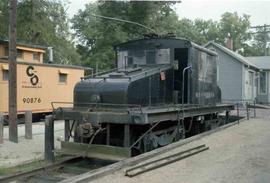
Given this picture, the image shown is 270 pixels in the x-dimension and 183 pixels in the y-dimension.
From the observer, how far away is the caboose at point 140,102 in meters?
10.0

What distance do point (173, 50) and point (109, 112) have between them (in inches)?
122

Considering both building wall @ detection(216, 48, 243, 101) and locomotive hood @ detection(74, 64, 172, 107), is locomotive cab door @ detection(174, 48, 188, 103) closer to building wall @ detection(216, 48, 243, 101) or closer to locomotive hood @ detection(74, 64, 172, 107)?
locomotive hood @ detection(74, 64, 172, 107)

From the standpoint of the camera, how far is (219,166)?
352 inches

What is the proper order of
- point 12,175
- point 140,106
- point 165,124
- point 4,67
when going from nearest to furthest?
1. point 12,175
2. point 140,106
3. point 165,124
4. point 4,67

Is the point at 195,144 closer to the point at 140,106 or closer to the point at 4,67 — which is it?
the point at 140,106

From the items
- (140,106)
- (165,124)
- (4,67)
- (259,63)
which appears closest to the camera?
(140,106)

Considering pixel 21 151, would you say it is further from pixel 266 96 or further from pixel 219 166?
pixel 266 96

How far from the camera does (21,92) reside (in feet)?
66.8

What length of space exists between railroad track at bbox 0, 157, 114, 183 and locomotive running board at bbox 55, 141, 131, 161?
1.03 ft

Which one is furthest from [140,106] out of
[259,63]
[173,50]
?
[259,63]

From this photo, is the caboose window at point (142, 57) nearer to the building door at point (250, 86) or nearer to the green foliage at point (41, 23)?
the building door at point (250, 86)

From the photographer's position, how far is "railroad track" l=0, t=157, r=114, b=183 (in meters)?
8.90

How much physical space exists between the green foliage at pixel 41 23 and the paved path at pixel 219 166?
31840 millimetres

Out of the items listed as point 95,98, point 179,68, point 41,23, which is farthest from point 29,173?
point 41,23
